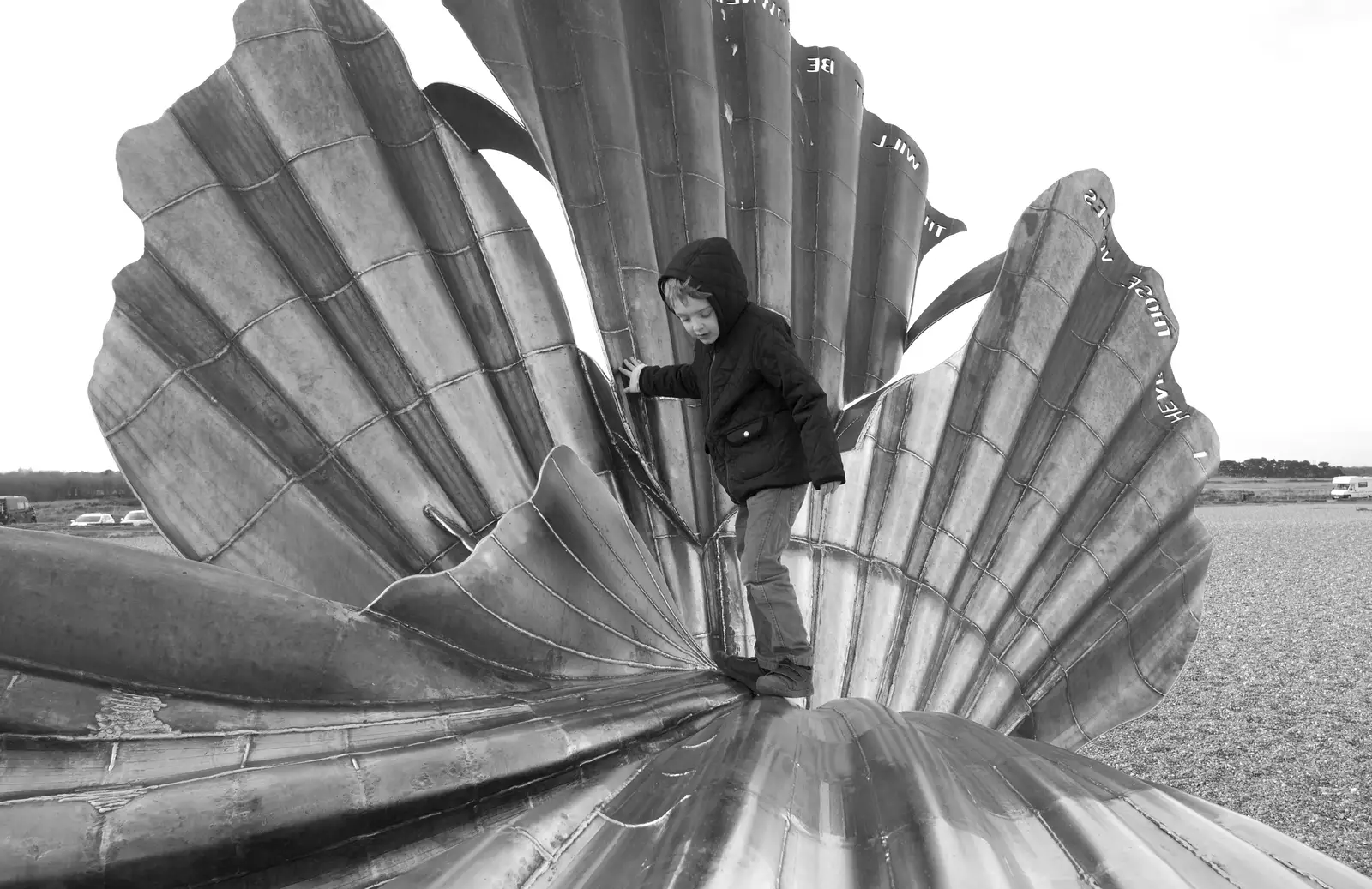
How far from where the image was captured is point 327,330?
3.49m

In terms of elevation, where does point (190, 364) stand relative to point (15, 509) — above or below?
above

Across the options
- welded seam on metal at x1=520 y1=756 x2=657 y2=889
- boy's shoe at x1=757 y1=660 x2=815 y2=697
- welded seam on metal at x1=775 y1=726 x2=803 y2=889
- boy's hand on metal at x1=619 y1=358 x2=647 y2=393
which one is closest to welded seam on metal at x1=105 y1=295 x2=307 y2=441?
boy's hand on metal at x1=619 y1=358 x2=647 y2=393

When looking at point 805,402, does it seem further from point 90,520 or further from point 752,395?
point 90,520

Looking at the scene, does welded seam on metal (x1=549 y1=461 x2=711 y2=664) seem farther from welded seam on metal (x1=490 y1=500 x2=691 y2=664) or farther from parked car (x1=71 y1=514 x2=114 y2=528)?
parked car (x1=71 y1=514 x2=114 y2=528)

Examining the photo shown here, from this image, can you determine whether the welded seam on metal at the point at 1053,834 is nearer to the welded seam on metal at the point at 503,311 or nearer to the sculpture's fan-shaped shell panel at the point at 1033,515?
the sculpture's fan-shaped shell panel at the point at 1033,515

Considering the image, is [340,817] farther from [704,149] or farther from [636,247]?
[704,149]

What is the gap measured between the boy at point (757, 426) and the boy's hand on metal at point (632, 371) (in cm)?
71

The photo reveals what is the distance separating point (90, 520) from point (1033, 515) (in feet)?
75.7

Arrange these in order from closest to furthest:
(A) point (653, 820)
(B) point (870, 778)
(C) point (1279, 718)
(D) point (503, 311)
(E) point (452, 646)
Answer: (A) point (653, 820) → (B) point (870, 778) → (E) point (452, 646) → (D) point (503, 311) → (C) point (1279, 718)

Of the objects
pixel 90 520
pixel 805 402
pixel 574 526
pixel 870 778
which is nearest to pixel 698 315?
pixel 805 402

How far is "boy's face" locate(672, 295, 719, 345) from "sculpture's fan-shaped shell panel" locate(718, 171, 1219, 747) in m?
1.19

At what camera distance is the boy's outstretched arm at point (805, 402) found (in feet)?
9.06

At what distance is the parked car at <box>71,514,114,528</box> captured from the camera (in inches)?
849

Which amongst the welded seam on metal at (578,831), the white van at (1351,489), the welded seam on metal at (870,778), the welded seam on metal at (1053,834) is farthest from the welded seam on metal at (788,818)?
the white van at (1351,489)
